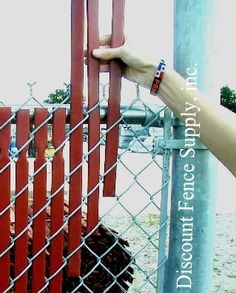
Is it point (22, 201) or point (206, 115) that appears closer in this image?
point (206, 115)

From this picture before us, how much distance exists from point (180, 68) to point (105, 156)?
1.21 feet

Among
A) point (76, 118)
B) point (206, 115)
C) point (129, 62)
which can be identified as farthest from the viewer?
point (76, 118)

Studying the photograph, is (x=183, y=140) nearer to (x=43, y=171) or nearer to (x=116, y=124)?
(x=116, y=124)

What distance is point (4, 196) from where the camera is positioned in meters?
1.47

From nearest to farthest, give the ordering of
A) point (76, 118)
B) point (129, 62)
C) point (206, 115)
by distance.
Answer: point (206, 115), point (129, 62), point (76, 118)

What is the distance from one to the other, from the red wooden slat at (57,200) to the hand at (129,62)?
0.69 ft

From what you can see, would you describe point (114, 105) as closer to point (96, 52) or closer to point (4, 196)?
point (96, 52)

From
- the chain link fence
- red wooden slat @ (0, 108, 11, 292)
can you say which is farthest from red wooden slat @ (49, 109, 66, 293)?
red wooden slat @ (0, 108, 11, 292)

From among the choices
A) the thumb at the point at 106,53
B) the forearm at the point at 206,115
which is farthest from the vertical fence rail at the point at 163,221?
the thumb at the point at 106,53

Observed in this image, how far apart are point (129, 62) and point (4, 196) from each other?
0.57 meters

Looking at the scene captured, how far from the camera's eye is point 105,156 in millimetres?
1492

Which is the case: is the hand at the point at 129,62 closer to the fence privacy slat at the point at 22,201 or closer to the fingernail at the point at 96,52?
the fingernail at the point at 96,52

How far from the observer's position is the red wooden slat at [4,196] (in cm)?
144

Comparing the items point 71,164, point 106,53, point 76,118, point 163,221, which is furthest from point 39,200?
point 106,53
